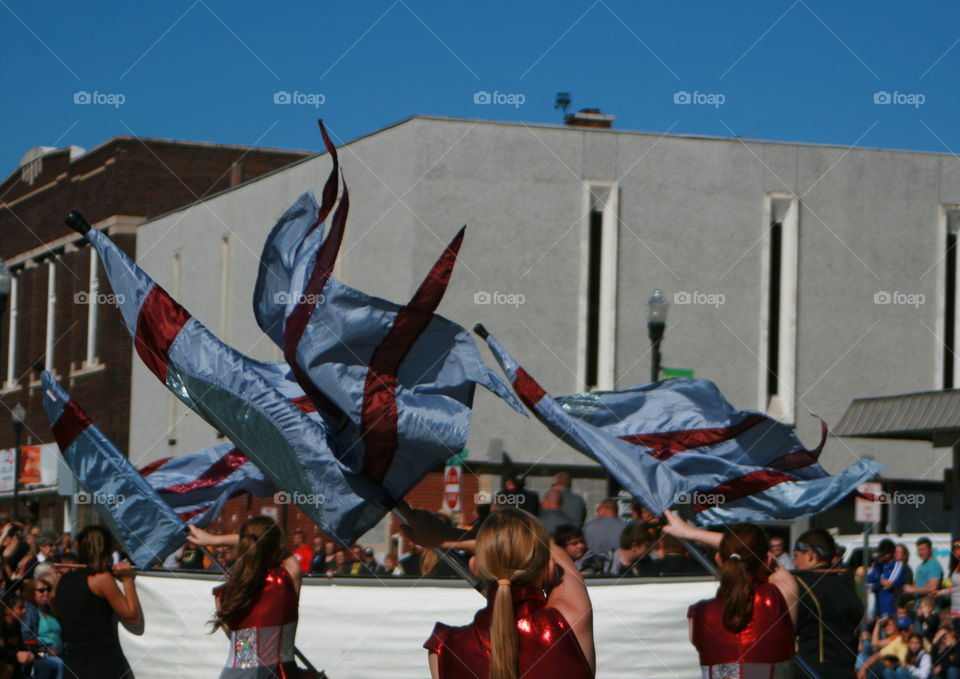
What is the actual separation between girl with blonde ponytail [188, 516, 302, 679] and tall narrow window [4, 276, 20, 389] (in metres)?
41.4

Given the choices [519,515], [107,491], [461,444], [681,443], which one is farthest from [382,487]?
[519,515]

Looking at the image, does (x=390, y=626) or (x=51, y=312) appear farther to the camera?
(x=51, y=312)

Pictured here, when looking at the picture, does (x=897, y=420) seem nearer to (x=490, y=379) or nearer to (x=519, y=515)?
(x=490, y=379)

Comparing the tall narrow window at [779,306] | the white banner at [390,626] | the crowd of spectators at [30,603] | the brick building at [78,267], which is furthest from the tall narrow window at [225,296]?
the white banner at [390,626]

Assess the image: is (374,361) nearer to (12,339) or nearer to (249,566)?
(249,566)

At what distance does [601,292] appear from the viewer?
29297 millimetres

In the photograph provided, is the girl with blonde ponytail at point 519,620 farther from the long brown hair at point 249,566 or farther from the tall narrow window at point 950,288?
the tall narrow window at point 950,288

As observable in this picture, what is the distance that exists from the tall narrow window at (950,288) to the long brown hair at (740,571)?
24.7 metres

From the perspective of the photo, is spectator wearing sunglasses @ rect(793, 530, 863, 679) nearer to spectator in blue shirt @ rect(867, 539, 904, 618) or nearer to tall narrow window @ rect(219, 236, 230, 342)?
spectator in blue shirt @ rect(867, 539, 904, 618)

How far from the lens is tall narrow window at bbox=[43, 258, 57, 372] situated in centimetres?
4519

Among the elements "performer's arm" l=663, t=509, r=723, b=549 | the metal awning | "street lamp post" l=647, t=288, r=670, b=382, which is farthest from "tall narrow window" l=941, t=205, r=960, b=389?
"performer's arm" l=663, t=509, r=723, b=549

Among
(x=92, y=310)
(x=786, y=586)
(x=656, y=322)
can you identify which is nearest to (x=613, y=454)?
(x=786, y=586)

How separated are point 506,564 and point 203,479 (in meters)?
7.68

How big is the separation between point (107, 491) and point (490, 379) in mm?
2515
